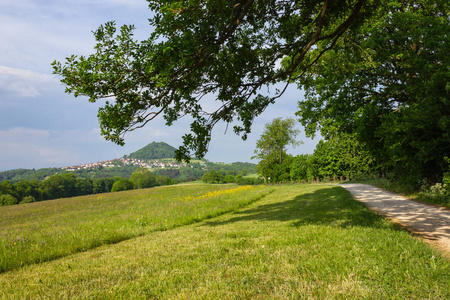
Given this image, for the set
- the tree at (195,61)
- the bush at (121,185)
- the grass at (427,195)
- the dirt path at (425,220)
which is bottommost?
the bush at (121,185)

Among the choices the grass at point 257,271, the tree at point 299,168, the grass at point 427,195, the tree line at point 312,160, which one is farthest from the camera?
the tree at point 299,168

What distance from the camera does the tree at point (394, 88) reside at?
12070mm

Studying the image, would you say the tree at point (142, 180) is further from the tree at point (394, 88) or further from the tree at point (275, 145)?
the tree at point (394, 88)

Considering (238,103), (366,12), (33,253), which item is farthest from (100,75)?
(366,12)

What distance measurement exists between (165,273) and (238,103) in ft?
20.1

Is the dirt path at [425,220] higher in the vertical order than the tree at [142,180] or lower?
higher

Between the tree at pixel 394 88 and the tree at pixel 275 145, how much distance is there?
36905 millimetres

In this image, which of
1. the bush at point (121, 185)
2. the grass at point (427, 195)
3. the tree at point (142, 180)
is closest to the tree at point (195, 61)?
the grass at point (427, 195)

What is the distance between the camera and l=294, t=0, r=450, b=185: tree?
12.1 meters

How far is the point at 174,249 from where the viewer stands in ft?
20.9

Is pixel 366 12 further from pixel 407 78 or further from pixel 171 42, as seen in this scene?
pixel 407 78

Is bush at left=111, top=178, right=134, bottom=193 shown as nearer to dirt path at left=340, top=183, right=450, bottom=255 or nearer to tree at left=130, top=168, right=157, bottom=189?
tree at left=130, top=168, right=157, bottom=189

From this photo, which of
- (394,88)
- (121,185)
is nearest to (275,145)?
(394,88)

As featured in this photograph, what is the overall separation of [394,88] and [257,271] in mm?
17641
